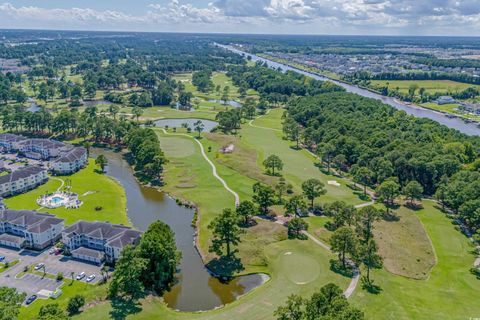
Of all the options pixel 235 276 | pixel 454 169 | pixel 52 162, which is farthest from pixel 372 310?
pixel 52 162

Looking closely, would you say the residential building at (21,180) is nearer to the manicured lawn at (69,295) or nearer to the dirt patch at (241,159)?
the manicured lawn at (69,295)

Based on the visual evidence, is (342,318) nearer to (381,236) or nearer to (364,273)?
(364,273)

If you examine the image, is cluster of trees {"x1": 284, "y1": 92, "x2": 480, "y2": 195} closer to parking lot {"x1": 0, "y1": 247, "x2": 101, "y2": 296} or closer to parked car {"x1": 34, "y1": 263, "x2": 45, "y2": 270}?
parking lot {"x1": 0, "y1": 247, "x2": 101, "y2": 296}

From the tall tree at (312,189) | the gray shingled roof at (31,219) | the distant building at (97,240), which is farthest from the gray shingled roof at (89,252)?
the tall tree at (312,189)

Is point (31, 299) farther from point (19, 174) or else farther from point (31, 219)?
point (19, 174)

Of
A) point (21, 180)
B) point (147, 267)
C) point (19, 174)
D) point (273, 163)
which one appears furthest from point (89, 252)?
point (273, 163)

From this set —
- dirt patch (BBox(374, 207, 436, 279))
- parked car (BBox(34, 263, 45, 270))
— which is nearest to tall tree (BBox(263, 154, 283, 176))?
dirt patch (BBox(374, 207, 436, 279))
